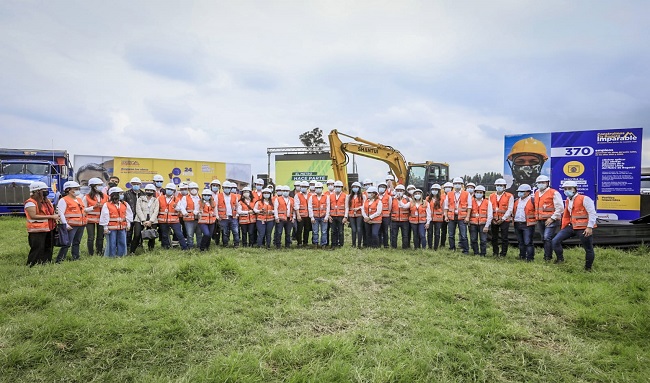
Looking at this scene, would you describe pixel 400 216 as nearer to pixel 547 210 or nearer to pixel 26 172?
pixel 547 210

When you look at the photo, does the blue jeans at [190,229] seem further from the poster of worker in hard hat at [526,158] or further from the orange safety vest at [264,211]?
the poster of worker in hard hat at [526,158]

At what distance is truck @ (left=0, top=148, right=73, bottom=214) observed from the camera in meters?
16.2

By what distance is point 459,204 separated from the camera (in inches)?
402

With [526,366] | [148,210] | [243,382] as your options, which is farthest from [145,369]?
[148,210]

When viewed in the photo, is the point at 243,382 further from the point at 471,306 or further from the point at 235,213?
the point at 235,213

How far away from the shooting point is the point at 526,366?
4.02 m

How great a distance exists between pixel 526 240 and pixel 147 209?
367 inches

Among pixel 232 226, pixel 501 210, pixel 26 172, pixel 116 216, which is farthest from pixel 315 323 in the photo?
pixel 26 172

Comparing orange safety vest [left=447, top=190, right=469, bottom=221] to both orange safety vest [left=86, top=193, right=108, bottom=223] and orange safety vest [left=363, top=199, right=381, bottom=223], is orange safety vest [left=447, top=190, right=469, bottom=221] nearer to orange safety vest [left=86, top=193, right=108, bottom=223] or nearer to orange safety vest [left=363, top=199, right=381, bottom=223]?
orange safety vest [left=363, top=199, right=381, bottom=223]

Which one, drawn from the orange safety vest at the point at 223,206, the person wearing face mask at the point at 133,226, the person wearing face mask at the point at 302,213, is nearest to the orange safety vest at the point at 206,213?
the orange safety vest at the point at 223,206

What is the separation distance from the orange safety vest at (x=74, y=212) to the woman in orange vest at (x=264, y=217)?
408cm

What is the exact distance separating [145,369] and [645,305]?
658 centimetres

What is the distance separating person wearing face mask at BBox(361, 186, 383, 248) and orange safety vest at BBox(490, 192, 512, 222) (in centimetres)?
288

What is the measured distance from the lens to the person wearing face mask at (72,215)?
7625mm
